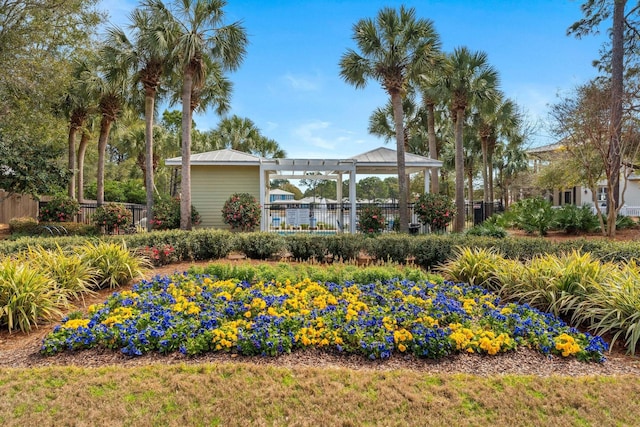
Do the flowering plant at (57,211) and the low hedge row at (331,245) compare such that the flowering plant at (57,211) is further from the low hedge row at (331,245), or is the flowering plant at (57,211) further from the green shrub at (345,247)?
the green shrub at (345,247)

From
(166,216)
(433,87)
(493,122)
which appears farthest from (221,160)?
(493,122)

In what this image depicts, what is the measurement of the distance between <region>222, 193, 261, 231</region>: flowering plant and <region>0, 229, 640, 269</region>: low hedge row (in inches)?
165

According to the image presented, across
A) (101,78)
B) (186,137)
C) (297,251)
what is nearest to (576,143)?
(297,251)

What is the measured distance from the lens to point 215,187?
14906 millimetres

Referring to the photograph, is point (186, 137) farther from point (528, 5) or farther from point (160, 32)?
point (528, 5)

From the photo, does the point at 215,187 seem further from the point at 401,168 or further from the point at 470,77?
the point at 470,77

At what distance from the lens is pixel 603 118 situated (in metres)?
12.2

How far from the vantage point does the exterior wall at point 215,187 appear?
1483 centimetres

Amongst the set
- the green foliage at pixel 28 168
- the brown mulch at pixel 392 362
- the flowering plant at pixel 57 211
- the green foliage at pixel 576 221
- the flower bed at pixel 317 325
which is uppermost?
the green foliage at pixel 28 168

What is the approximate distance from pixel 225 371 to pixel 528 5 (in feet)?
43.6

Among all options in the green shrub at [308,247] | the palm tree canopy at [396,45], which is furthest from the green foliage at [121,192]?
the green shrub at [308,247]

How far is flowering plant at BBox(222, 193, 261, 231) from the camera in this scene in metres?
13.3

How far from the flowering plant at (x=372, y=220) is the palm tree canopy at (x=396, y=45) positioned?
4662 mm

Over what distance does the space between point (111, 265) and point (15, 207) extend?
53.1ft
